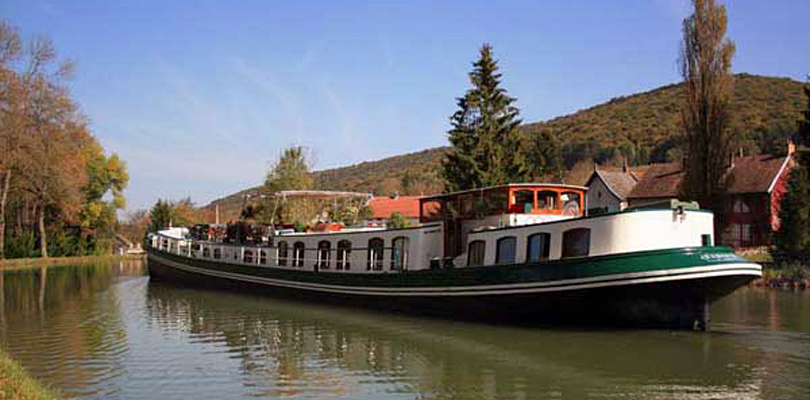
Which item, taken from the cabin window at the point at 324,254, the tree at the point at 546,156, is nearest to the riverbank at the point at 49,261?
the cabin window at the point at 324,254

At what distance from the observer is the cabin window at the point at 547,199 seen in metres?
17.6

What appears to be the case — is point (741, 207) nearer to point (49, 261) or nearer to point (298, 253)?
point (298, 253)

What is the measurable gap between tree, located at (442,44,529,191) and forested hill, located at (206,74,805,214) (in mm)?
27832

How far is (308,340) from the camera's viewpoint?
15.4 m

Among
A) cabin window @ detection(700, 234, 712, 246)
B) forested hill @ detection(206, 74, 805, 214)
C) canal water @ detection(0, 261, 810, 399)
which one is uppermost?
forested hill @ detection(206, 74, 805, 214)

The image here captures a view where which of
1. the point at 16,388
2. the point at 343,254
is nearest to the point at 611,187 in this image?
the point at 343,254

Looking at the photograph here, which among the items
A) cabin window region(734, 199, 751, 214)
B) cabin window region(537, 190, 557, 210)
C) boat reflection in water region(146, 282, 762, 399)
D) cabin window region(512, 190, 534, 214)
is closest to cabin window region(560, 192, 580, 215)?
cabin window region(537, 190, 557, 210)

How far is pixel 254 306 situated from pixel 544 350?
11.5 metres

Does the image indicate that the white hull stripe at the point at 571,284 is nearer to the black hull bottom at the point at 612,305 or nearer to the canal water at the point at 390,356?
the black hull bottom at the point at 612,305

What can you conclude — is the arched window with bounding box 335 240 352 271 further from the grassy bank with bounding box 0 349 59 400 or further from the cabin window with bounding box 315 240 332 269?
the grassy bank with bounding box 0 349 59 400

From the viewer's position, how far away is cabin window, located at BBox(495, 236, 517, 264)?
16016 millimetres

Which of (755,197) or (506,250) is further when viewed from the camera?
(755,197)

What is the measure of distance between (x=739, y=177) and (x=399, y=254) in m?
32.7

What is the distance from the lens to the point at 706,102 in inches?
1212
